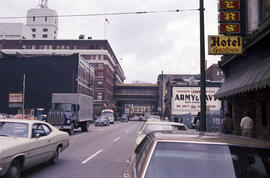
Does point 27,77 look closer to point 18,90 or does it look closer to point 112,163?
point 18,90

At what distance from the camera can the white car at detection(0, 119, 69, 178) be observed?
591 centimetres

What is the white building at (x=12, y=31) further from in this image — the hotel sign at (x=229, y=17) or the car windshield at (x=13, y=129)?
the car windshield at (x=13, y=129)

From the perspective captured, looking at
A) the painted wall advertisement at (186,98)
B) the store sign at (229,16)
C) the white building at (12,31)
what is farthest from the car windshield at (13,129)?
the white building at (12,31)

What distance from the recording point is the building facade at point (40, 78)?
5516 cm

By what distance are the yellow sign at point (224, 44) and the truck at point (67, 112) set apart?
1295 cm

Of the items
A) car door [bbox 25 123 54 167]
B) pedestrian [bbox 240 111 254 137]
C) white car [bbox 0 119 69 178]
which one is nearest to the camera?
white car [bbox 0 119 69 178]

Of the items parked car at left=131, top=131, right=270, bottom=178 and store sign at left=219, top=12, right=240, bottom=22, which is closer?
parked car at left=131, top=131, right=270, bottom=178

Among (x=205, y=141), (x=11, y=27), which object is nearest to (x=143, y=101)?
(x=11, y=27)

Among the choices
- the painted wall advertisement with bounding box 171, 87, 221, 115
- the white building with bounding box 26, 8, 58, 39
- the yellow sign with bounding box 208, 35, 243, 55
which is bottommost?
the painted wall advertisement with bounding box 171, 87, 221, 115

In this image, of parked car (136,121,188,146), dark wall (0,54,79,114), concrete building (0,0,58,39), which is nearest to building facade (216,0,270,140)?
parked car (136,121,188,146)

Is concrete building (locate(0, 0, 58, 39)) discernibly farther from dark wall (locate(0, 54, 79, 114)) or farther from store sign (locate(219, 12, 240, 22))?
store sign (locate(219, 12, 240, 22))

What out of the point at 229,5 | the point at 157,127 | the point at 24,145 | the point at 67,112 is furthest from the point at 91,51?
the point at 24,145

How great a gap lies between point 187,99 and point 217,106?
3.42 m

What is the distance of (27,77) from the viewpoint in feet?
186
